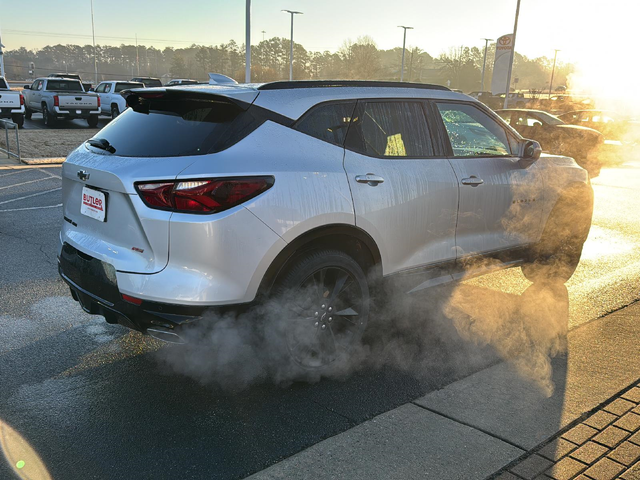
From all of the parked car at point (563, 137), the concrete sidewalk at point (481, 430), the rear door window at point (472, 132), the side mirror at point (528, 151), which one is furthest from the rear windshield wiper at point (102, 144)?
the parked car at point (563, 137)

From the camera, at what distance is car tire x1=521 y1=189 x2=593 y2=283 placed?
5.25m

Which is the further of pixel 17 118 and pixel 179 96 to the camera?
Result: pixel 17 118

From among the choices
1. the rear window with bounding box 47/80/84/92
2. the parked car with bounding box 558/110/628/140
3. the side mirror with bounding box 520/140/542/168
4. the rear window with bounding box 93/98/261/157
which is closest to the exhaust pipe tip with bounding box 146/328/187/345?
the rear window with bounding box 93/98/261/157

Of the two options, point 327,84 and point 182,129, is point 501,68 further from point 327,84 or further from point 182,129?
point 182,129

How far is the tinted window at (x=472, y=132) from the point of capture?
4.38 m

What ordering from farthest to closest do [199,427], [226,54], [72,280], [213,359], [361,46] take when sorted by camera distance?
[226,54], [361,46], [213,359], [72,280], [199,427]

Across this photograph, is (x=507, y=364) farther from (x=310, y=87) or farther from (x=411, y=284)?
(x=310, y=87)

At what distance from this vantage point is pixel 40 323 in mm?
4391

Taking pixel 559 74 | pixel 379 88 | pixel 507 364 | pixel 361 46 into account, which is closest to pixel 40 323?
pixel 379 88

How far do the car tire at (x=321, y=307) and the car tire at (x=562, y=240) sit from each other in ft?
7.09

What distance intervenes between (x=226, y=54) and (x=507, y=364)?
12225 cm

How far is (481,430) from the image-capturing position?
10.3ft

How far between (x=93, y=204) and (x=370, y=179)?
1627mm

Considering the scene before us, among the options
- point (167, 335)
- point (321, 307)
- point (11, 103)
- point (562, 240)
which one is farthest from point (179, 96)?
point (11, 103)
